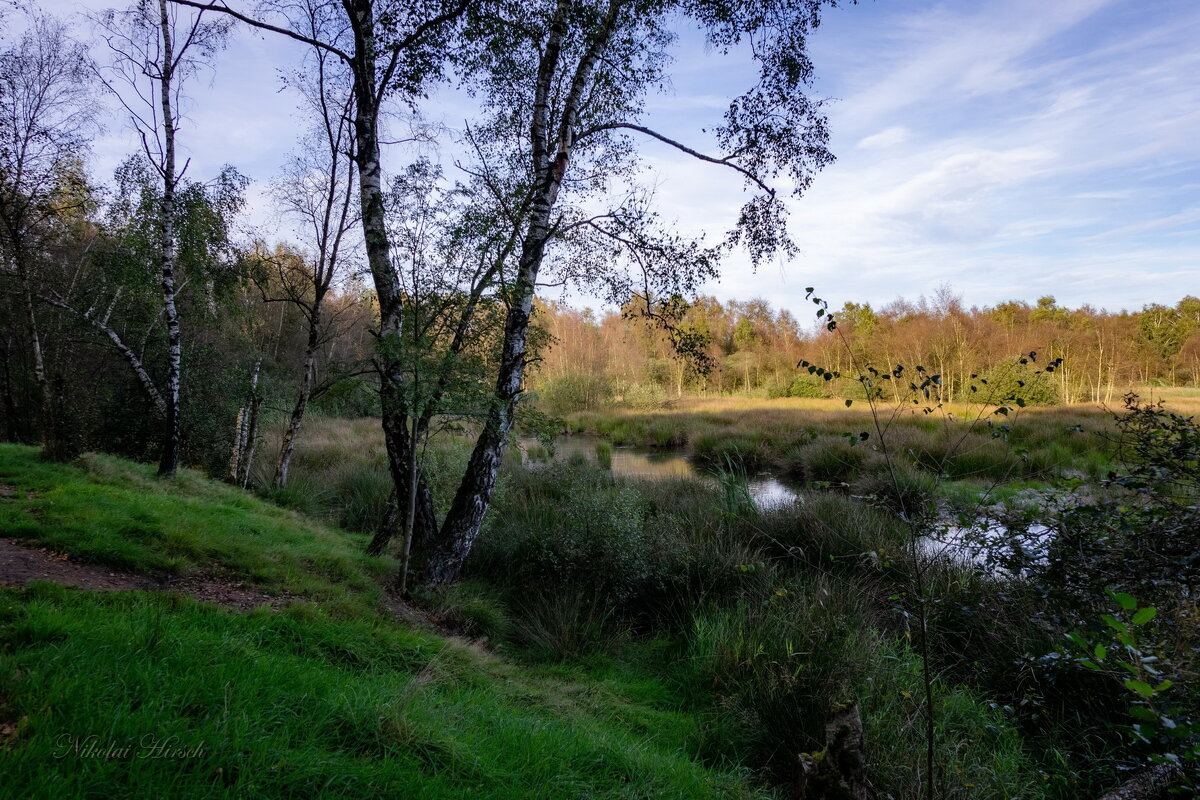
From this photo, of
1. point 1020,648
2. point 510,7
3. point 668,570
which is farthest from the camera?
point 668,570

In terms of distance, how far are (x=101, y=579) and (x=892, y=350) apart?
3218 centimetres

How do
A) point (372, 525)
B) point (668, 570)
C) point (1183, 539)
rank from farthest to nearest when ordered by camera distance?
point (372, 525) < point (668, 570) < point (1183, 539)

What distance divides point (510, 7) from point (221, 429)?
10.8m

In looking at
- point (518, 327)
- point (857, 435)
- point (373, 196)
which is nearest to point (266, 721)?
point (518, 327)

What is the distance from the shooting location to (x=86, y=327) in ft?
36.7

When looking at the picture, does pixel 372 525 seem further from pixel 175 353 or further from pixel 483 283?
pixel 483 283

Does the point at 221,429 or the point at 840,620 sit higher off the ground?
the point at 221,429

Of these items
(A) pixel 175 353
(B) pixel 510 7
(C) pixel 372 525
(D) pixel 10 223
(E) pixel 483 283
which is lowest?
(C) pixel 372 525

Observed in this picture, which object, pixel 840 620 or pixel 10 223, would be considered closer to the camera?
pixel 840 620

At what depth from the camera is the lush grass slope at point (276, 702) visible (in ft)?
5.82

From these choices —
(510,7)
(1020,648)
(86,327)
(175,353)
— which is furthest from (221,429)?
(1020,648)

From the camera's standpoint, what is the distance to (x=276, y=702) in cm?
229

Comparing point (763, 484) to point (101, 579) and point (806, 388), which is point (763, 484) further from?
point (806, 388)

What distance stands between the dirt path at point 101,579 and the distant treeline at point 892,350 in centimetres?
1625
